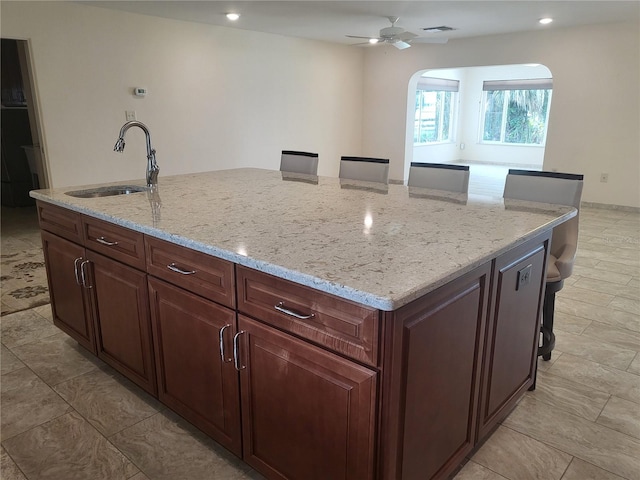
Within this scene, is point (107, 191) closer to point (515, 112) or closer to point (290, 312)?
point (290, 312)

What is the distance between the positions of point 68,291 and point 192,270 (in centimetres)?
124

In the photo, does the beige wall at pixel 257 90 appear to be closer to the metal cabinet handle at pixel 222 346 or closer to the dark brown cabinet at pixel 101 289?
the dark brown cabinet at pixel 101 289

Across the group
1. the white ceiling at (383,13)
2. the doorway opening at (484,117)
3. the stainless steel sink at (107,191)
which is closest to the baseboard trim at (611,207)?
the white ceiling at (383,13)

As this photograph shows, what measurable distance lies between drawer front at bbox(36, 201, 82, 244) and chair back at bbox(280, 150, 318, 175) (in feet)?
5.58

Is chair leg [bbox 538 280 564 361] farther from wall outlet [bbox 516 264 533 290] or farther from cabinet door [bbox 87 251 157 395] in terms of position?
cabinet door [bbox 87 251 157 395]

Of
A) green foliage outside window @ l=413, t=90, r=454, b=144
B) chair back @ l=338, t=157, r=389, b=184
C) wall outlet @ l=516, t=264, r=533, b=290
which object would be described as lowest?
wall outlet @ l=516, t=264, r=533, b=290

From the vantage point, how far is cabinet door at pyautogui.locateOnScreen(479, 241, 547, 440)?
1706 mm

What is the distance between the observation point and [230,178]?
3.10 m

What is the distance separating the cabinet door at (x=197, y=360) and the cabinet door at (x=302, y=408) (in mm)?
74

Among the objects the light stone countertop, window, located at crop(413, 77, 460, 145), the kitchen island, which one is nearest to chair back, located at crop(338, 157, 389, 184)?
the light stone countertop

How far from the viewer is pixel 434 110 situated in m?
11.0

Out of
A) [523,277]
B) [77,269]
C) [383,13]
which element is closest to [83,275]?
[77,269]

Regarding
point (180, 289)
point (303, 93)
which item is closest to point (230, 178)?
point (180, 289)

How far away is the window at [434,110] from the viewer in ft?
34.3
